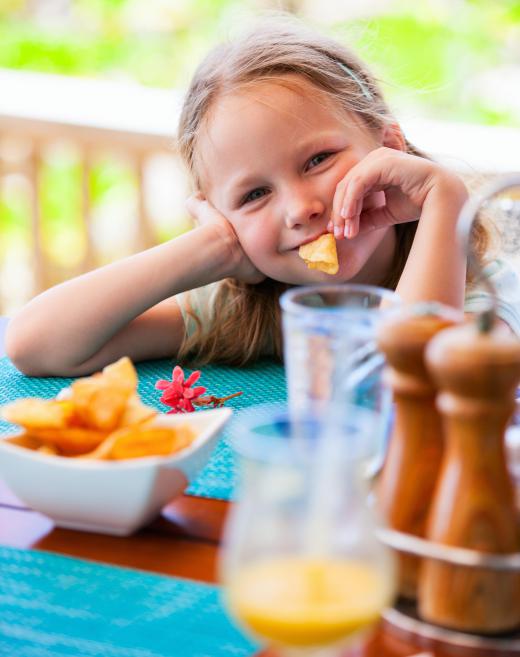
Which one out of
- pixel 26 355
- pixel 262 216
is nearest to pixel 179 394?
pixel 26 355

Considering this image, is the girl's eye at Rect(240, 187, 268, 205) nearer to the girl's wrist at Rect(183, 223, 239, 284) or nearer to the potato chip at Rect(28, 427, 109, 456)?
the girl's wrist at Rect(183, 223, 239, 284)

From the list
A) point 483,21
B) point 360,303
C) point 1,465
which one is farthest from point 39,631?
point 483,21

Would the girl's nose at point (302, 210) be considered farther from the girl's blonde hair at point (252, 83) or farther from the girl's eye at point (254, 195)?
the girl's blonde hair at point (252, 83)

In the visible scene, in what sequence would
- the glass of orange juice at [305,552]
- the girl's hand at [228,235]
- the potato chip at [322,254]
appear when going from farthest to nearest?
the girl's hand at [228,235] → the potato chip at [322,254] → the glass of orange juice at [305,552]

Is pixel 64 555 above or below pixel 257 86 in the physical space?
below

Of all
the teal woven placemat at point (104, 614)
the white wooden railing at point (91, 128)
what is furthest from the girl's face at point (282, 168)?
the white wooden railing at point (91, 128)

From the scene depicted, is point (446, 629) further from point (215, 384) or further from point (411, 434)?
point (215, 384)

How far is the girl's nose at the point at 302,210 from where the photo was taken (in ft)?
5.02

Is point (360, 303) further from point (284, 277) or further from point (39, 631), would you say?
point (284, 277)

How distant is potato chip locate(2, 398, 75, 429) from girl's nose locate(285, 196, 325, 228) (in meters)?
0.71

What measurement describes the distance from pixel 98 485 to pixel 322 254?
29.9 inches

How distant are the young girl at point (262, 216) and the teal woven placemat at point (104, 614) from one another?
0.71 metres

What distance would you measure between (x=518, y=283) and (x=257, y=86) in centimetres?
57

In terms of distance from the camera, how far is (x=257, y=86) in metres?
1.60
